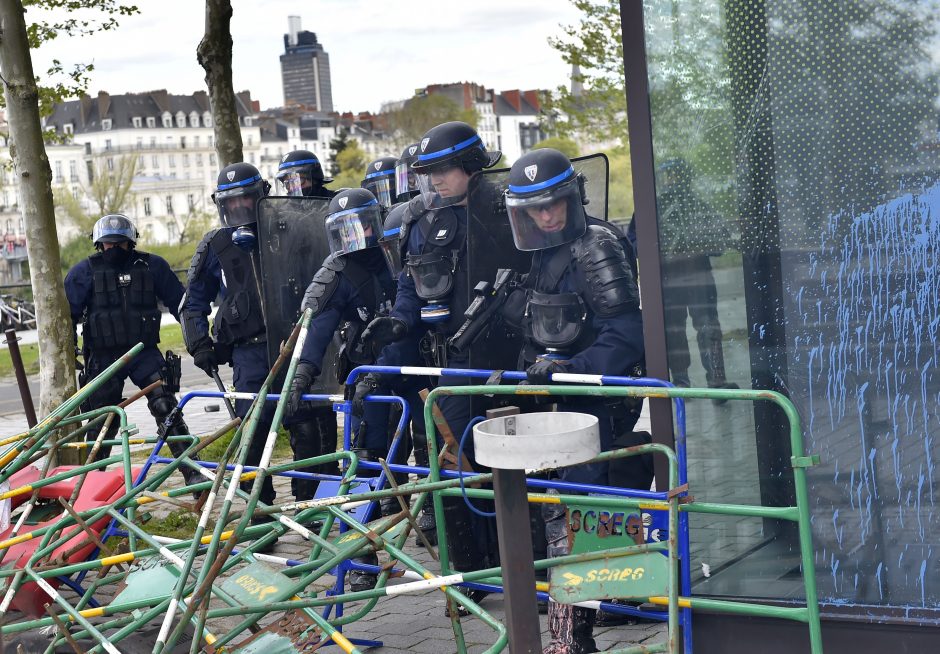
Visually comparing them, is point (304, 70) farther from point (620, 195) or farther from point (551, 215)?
point (551, 215)

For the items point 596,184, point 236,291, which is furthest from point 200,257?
point 596,184

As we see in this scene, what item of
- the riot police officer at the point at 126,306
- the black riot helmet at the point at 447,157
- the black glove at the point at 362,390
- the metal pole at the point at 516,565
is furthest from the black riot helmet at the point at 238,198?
the metal pole at the point at 516,565

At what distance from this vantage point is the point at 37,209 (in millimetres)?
8883

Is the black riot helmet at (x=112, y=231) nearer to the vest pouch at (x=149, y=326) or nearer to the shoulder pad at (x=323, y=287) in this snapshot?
the vest pouch at (x=149, y=326)

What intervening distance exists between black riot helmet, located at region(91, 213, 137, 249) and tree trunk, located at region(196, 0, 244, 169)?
218 cm

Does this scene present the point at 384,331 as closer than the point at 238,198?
Yes

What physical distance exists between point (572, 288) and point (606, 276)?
0.79ft

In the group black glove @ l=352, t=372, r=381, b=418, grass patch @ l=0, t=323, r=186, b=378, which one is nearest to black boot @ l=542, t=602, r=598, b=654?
black glove @ l=352, t=372, r=381, b=418

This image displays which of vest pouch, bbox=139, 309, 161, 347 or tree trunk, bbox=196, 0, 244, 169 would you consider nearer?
vest pouch, bbox=139, 309, 161, 347

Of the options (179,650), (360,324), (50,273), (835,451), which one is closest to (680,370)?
(835,451)

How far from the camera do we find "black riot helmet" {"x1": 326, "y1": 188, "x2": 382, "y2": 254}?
656 centimetres

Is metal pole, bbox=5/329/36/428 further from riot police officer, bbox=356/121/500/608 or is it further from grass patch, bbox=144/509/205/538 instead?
riot police officer, bbox=356/121/500/608

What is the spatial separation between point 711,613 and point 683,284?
1132 millimetres

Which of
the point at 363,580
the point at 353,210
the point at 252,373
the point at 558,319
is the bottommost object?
the point at 363,580
